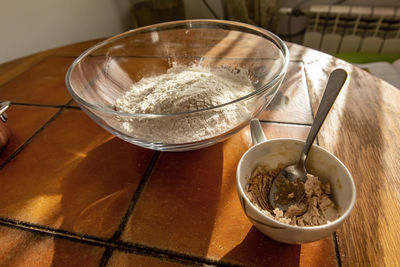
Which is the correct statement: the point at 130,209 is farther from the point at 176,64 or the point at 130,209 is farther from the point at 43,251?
the point at 176,64

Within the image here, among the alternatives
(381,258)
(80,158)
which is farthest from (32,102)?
(381,258)

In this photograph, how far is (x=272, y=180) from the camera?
1.08 ft

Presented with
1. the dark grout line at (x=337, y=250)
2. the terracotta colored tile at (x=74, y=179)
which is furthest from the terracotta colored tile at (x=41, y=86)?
the dark grout line at (x=337, y=250)

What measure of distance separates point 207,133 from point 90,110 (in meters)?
0.17

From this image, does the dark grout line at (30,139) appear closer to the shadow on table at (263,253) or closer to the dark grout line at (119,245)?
the dark grout line at (119,245)

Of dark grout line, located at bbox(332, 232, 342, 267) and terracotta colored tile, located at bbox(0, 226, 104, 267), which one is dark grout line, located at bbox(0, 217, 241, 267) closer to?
terracotta colored tile, located at bbox(0, 226, 104, 267)

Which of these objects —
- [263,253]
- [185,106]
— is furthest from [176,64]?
[263,253]

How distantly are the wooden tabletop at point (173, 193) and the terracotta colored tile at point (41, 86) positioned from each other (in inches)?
2.4

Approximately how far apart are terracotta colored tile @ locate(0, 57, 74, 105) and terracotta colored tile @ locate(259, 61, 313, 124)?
0.50m

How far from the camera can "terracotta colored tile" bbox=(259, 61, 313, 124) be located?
1.60ft

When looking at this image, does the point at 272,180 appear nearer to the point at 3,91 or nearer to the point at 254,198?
the point at 254,198

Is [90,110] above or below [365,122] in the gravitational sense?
above

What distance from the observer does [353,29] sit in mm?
1315

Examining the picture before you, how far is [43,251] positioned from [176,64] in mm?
469
